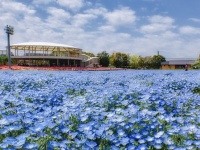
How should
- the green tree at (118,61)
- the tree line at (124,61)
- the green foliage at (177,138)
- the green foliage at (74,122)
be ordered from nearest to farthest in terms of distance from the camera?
the green foliage at (177,138), the green foliage at (74,122), the tree line at (124,61), the green tree at (118,61)

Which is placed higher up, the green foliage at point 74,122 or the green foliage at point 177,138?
the green foliage at point 74,122

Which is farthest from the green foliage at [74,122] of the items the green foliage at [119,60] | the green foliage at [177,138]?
the green foliage at [119,60]

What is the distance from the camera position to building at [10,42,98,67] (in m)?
51.8

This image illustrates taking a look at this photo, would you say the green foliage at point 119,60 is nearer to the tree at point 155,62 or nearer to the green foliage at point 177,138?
the tree at point 155,62

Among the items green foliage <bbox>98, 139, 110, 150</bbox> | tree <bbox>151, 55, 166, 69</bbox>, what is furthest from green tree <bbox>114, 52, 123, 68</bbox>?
green foliage <bbox>98, 139, 110, 150</bbox>

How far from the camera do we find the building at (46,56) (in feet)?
170

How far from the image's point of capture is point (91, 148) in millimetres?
2959

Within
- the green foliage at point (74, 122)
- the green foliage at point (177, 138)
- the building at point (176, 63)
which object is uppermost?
the building at point (176, 63)

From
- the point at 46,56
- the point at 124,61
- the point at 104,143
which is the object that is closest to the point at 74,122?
the point at 104,143

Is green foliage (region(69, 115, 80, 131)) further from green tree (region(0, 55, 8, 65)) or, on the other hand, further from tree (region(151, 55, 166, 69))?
tree (region(151, 55, 166, 69))

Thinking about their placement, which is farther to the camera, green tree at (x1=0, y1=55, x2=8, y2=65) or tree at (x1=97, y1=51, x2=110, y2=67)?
tree at (x1=97, y1=51, x2=110, y2=67)

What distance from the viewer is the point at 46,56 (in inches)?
2021

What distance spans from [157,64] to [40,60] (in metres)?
34.3

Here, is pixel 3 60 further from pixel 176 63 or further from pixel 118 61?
pixel 176 63
